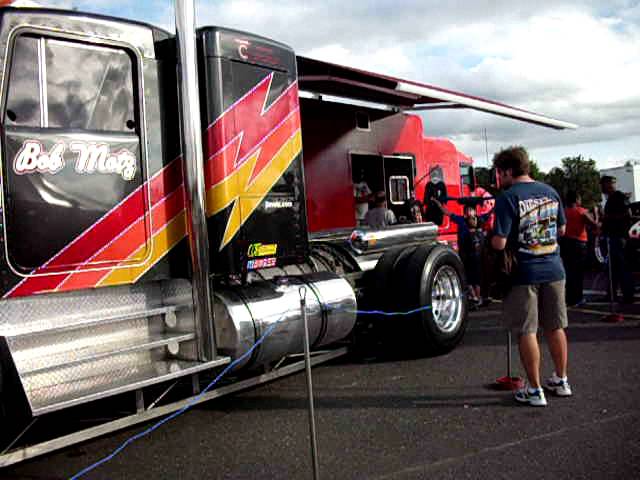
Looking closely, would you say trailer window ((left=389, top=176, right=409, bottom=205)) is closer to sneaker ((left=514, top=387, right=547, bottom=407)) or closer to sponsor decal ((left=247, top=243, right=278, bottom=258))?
sponsor decal ((left=247, top=243, right=278, bottom=258))

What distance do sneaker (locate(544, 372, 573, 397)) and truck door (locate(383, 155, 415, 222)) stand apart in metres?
5.28

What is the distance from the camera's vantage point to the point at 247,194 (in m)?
4.99

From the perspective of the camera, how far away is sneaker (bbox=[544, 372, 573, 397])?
5012 mm

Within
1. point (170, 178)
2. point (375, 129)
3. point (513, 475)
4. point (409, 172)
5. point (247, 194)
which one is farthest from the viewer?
point (409, 172)

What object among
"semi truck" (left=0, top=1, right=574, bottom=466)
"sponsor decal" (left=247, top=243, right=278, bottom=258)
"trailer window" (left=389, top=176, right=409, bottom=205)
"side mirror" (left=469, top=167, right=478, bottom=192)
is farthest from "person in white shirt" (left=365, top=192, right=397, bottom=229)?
"side mirror" (left=469, top=167, right=478, bottom=192)

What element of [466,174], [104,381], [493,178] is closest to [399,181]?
[466,174]

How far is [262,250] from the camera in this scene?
16.8 ft

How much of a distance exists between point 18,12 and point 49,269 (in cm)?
150

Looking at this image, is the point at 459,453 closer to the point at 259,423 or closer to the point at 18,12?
the point at 259,423

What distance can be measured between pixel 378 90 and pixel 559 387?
171 inches

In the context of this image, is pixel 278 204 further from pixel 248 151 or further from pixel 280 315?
pixel 280 315

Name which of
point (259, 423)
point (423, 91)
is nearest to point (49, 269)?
point (259, 423)

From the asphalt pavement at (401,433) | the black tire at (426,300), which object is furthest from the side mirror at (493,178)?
the asphalt pavement at (401,433)

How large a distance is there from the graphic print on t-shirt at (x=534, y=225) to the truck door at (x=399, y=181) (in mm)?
5227
